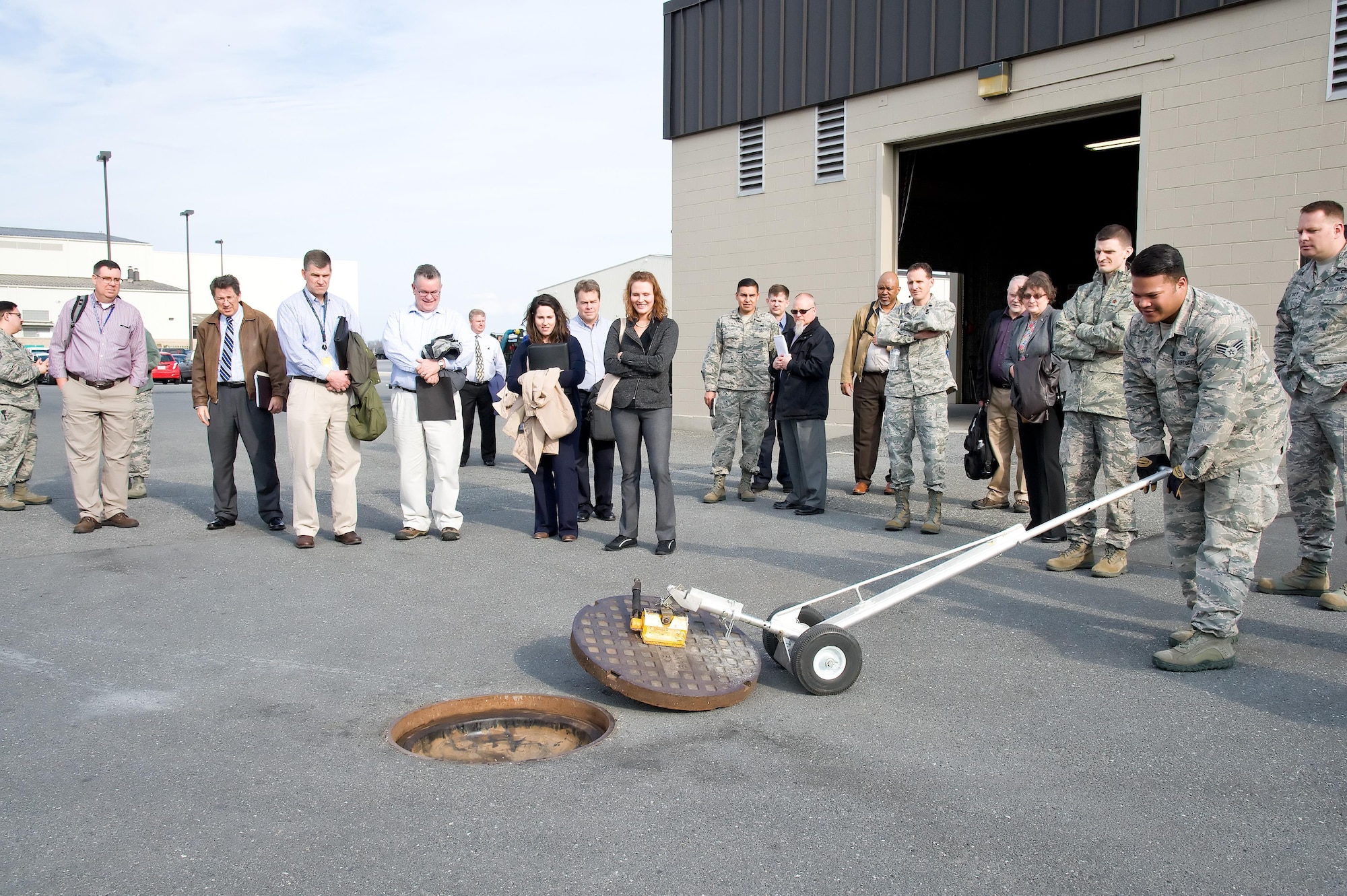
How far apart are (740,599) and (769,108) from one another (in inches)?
440

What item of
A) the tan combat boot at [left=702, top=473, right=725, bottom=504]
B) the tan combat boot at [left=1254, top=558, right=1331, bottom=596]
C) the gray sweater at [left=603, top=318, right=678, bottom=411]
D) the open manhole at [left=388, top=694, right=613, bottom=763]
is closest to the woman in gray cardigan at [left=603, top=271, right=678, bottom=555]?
the gray sweater at [left=603, top=318, right=678, bottom=411]

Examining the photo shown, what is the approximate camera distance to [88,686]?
434cm

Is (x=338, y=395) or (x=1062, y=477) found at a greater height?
(x=338, y=395)

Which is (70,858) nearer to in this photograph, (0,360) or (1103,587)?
(1103,587)

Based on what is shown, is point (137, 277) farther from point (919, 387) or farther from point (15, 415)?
point (919, 387)

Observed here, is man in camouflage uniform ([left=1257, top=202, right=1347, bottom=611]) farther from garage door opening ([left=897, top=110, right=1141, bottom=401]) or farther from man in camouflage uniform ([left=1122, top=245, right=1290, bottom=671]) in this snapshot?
garage door opening ([left=897, top=110, right=1141, bottom=401])

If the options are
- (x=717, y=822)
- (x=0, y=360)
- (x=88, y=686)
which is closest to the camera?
(x=717, y=822)

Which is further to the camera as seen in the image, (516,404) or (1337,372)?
(516,404)

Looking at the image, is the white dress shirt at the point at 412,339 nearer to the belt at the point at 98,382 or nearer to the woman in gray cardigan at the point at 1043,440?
the belt at the point at 98,382

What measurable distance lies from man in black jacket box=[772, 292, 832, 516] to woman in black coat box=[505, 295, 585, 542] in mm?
1807

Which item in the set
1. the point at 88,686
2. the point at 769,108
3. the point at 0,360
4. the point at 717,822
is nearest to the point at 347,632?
the point at 88,686

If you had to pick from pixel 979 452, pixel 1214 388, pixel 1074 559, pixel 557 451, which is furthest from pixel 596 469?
pixel 1214 388

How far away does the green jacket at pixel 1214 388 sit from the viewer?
Result: 4.39 metres

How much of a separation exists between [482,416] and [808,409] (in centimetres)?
517
